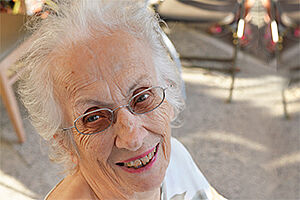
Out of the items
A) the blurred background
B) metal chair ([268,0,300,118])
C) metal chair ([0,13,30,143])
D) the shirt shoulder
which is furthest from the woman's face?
metal chair ([268,0,300,118])

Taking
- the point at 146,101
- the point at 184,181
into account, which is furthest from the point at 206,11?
the point at 146,101

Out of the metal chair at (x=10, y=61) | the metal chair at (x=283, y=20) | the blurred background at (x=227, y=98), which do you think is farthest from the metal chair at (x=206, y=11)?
the metal chair at (x=10, y=61)

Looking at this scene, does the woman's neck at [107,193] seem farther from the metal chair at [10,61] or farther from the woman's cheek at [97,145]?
the metal chair at [10,61]

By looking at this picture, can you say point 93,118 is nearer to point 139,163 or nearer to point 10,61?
point 139,163

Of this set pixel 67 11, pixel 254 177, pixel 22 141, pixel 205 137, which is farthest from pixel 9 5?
pixel 254 177

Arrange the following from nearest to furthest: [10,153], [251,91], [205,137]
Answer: [205,137]
[10,153]
[251,91]

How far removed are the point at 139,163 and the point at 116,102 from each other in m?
0.17

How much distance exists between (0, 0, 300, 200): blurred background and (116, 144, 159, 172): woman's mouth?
0.49 metres

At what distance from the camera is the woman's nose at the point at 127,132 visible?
1011 millimetres

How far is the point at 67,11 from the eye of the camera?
3.54ft

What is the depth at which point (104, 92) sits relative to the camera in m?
1.02

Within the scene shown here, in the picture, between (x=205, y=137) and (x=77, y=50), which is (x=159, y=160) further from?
(x=205, y=137)

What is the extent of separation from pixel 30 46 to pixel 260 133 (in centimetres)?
172

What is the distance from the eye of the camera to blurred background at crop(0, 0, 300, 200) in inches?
74.2
